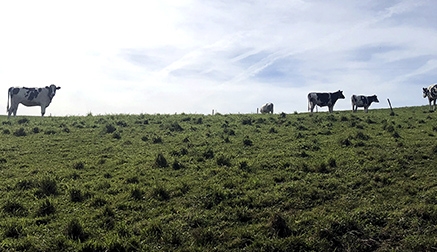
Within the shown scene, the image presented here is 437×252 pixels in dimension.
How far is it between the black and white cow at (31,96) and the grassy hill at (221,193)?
13.6m

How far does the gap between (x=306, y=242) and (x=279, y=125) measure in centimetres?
1611

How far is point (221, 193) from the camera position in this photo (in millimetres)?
11297

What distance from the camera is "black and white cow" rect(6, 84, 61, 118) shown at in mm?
32125

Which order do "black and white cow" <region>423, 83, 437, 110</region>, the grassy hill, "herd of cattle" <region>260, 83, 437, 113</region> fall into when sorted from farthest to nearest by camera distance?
"herd of cattle" <region>260, 83, 437, 113</region>
"black and white cow" <region>423, 83, 437, 110</region>
the grassy hill

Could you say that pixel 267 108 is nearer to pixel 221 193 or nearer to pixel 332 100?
pixel 332 100

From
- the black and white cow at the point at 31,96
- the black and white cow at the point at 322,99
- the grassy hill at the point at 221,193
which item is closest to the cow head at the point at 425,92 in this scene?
the black and white cow at the point at 322,99

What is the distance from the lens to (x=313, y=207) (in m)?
10.7

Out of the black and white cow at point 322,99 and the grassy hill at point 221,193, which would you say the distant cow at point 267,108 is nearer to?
the black and white cow at point 322,99

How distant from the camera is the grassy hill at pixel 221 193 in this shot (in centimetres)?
892

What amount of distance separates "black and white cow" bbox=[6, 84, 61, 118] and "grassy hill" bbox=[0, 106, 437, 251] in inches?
537

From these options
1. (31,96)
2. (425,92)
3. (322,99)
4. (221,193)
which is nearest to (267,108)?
(322,99)

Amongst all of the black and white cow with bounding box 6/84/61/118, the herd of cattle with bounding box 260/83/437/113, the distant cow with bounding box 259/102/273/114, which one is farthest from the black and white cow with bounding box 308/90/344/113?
the black and white cow with bounding box 6/84/61/118

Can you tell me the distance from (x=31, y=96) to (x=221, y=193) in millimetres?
27101

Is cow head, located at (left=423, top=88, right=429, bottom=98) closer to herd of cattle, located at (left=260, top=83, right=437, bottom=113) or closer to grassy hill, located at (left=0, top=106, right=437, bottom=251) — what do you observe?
herd of cattle, located at (left=260, top=83, right=437, bottom=113)
